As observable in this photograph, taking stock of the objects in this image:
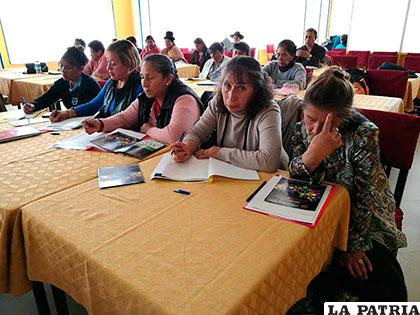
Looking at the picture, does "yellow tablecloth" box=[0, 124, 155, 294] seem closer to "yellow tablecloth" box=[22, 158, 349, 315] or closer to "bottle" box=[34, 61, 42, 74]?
"yellow tablecloth" box=[22, 158, 349, 315]

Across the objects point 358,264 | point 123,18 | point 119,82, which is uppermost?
point 123,18

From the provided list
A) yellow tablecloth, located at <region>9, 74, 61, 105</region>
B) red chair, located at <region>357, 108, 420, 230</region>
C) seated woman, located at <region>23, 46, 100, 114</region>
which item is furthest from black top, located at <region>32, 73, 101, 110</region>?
red chair, located at <region>357, 108, 420, 230</region>

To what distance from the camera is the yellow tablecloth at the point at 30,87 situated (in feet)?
12.1

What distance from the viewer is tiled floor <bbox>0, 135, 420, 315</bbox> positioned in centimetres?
143

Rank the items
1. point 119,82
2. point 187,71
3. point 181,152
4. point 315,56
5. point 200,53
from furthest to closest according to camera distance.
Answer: point 200,53, point 187,71, point 315,56, point 119,82, point 181,152

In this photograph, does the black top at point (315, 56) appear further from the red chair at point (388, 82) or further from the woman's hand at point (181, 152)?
the woman's hand at point (181, 152)

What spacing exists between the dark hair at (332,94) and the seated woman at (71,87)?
1.88 meters

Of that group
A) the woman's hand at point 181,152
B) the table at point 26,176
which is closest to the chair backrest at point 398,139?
the woman's hand at point 181,152

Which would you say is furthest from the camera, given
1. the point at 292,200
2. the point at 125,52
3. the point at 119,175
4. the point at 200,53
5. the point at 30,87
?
the point at 200,53

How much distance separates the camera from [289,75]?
133 inches

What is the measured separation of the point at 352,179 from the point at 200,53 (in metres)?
5.73

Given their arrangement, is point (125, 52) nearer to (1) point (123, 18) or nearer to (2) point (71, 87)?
(2) point (71, 87)

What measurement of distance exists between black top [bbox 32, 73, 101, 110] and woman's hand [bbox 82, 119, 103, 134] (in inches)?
32.6

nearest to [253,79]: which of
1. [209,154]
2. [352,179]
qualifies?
[209,154]
